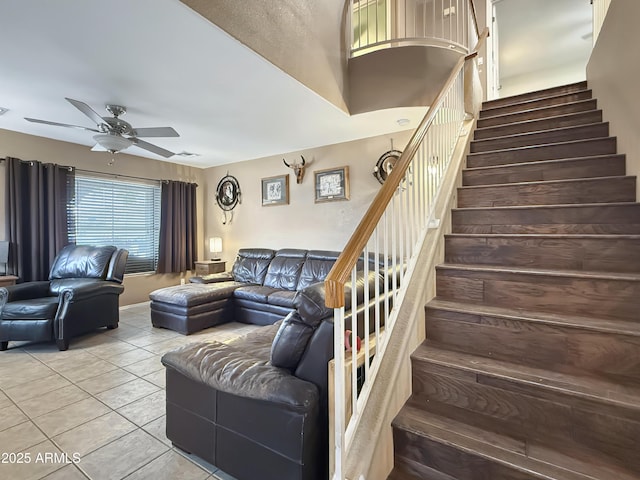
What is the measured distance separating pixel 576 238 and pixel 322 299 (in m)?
1.45

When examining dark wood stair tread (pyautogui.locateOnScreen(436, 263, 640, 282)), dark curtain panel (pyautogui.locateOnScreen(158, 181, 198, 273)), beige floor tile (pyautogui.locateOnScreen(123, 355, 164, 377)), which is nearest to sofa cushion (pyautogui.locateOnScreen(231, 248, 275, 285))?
dark curtain panel (pyautogui.locateOnScreen(158, 181, 198, 273))

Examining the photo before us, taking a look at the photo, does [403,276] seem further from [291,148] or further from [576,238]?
[291,148]

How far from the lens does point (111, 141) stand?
3002 millimetres

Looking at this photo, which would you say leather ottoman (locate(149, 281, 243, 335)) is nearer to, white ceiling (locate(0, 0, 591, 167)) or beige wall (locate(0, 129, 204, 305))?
beige wall (locate(0, 129, 204, 305))

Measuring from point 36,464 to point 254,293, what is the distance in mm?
2581

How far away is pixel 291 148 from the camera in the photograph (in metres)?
4.99

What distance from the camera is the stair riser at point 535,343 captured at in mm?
1294

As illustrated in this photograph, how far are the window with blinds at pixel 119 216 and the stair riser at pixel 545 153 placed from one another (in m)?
5.09

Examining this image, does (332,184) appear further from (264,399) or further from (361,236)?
(264,399)

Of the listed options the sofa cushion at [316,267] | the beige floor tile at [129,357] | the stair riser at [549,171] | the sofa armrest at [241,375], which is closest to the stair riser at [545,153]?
the stair riser at [549,171]

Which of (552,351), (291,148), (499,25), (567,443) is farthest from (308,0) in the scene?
(499,25)

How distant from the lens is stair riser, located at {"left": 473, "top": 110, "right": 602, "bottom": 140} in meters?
2.67

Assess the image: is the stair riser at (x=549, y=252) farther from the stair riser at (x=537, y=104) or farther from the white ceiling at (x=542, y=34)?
the white ceiling at (x=542, y=34)

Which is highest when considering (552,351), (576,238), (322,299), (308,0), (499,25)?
(499,25)
